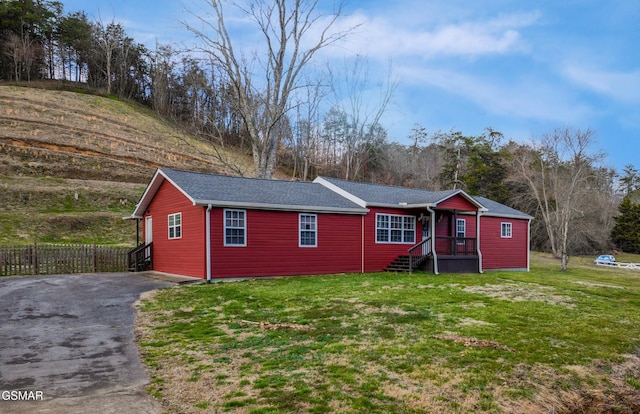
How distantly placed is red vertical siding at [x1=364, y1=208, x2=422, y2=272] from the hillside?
14201 millimetres

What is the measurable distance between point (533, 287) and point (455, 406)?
10.9 metres

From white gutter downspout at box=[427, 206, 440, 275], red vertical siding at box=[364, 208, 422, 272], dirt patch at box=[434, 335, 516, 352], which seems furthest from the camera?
red vertical siding at box=[364, 208, 422, 272]

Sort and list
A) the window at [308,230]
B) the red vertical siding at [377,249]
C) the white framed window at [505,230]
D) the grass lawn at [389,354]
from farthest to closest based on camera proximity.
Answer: the white framed window at [505,230]
the red vertical siding at [377,249]
the window at [308,230]
the grass lawn at [389,354]

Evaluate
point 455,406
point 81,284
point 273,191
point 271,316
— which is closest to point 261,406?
point 455,406

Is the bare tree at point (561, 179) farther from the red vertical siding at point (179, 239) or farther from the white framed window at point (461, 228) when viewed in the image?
the red vertical siding at point (179, 239)

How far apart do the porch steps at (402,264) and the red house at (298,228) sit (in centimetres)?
5

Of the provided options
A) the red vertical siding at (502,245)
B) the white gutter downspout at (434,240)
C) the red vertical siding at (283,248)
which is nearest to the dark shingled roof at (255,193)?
the red vertical siding at (283,248)

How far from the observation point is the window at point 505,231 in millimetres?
23875

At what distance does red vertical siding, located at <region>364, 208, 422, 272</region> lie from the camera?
18953mm

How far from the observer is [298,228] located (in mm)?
17094

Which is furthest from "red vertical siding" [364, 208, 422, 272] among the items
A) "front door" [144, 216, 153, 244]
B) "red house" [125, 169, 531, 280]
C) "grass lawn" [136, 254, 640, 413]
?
"front door" [144, 216, 153, 244]

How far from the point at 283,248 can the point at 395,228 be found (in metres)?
5.63

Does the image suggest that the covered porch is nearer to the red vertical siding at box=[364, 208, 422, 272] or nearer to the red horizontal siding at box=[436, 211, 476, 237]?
the red horizontal siding at box=[436, 211, 476, 237]

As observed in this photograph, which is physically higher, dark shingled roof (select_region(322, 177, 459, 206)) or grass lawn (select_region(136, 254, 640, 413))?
dark shingled roof (select_region(322, 177, 459, 206))
